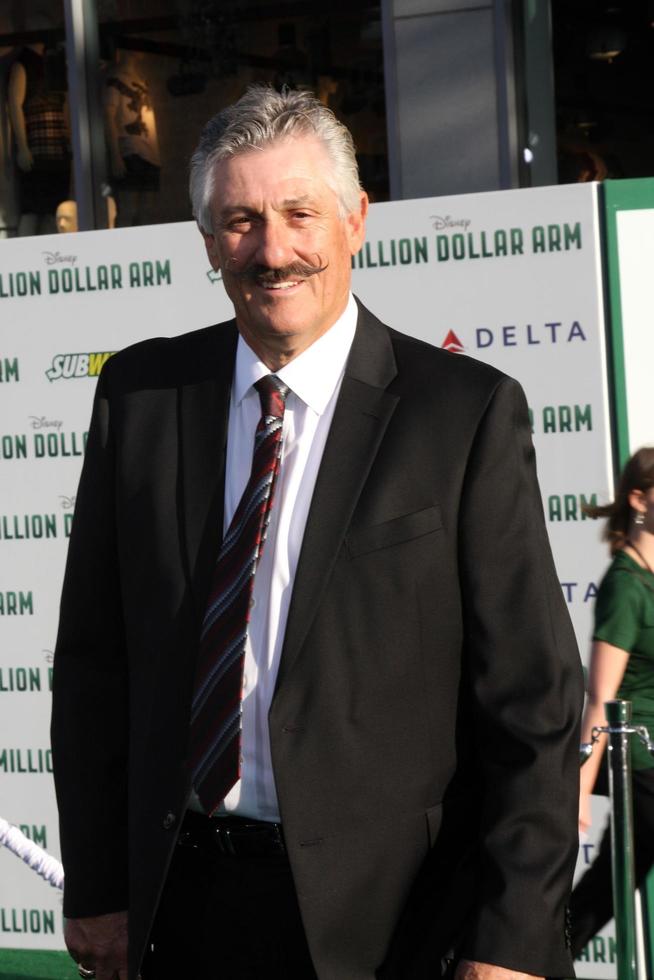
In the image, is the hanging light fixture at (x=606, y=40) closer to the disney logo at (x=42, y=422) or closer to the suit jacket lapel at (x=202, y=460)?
the disney logo at (x=42, y=422)

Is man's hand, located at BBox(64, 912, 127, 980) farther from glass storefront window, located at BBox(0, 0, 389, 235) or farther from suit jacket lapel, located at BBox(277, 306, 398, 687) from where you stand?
glass storefront window, located at BBox(0, 0, 389, 235)

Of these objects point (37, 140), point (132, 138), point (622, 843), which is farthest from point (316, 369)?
point (37, 140)

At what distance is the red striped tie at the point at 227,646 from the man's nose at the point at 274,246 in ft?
0.90

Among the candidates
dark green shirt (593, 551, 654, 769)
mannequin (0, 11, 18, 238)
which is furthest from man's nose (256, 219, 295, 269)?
mannequin (0, 11, 18, 238)

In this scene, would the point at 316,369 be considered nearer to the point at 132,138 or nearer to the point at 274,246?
the point at 274,246

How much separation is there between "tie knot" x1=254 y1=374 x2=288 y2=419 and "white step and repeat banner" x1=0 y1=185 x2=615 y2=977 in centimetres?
221

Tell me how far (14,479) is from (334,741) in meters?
3.00

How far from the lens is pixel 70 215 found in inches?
320

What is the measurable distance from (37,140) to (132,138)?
640mm

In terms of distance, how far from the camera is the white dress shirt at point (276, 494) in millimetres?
2029

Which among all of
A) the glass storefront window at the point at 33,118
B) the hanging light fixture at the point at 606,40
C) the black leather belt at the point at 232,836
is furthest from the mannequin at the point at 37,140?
the black leather belt at the point at 232,836

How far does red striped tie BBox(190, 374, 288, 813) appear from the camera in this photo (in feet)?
6.63

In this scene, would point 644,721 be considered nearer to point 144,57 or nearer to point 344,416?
point 344,416

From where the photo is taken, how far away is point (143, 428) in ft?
7.27
